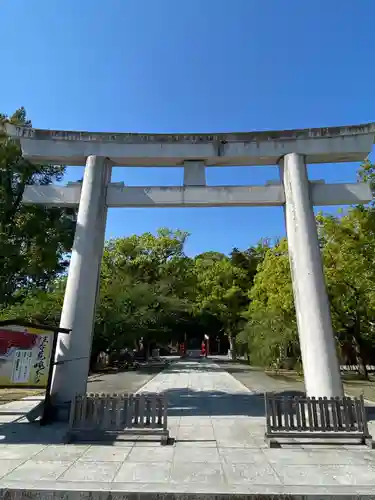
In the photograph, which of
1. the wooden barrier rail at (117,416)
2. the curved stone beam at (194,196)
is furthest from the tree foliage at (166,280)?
the wooden barrier rail at (117,416)

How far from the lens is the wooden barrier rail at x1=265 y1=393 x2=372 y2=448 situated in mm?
6746

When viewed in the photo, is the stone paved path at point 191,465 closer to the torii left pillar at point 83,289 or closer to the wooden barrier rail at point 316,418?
the wooden barrier rail at point 316,418

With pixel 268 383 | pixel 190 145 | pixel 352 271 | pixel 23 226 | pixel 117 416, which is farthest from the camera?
pixel 268 383

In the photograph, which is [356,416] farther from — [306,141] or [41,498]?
[306,141]

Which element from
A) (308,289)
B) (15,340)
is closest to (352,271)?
(308,289)

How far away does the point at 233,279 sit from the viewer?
38.6 meters

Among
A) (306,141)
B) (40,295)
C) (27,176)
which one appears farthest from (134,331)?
(306,141)

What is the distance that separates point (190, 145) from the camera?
1022 centimetres

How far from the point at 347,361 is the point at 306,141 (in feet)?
75.8

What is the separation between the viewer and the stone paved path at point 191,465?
4.62 meters

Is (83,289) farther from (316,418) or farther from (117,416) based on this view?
(316,418)

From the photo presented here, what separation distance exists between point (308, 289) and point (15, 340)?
732 cm

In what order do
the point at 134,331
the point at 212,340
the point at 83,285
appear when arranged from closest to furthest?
1. the point at 83,285
2. the point at 134,331
3. the point at 212,340

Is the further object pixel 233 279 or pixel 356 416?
pixel 233 279
